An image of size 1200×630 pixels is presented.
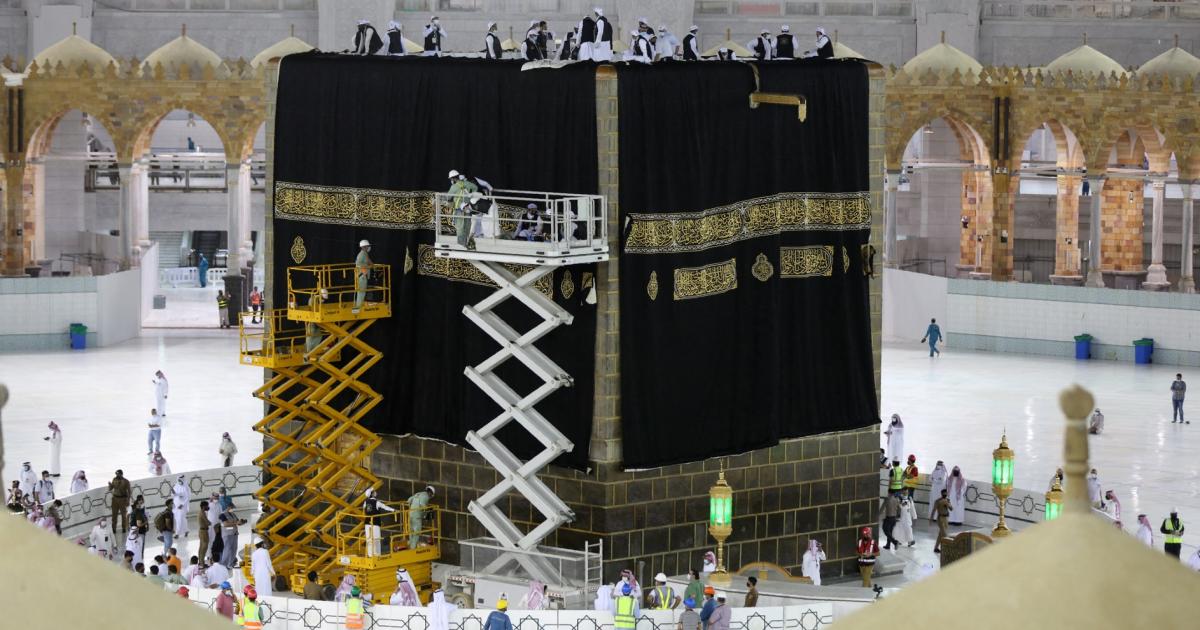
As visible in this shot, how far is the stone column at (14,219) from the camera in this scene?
1519 inches

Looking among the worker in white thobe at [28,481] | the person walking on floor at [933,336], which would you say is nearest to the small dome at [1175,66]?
the person walking on floor at [933,336]

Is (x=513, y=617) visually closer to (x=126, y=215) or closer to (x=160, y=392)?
(x=160, y=392)

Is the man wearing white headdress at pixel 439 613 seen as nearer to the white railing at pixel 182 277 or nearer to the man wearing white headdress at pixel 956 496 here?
the man wearing white headdress at pixel 956 496

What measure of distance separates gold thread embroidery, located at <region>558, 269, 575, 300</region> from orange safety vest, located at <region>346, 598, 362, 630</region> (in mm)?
3988

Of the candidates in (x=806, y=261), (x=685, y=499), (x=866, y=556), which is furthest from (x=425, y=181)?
(x=866, y=556)

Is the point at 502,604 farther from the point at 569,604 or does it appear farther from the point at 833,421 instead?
the point at 833,421

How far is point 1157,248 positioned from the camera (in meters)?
40.8

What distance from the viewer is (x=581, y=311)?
61.4 feet

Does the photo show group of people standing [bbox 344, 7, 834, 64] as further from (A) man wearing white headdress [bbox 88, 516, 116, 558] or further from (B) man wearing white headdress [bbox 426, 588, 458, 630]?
(B) man wearing white headdress [bbox 426, 588, 458, 630]

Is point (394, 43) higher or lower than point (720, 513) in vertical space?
higher

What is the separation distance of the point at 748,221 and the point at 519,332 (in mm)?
2670

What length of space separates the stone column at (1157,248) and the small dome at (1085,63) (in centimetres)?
264

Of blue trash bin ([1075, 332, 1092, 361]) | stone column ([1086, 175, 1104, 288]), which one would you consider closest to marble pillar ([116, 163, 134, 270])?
blue trash bin ([1075, 332, 1092, 361])

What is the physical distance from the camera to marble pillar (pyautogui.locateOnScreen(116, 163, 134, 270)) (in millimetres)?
39250
